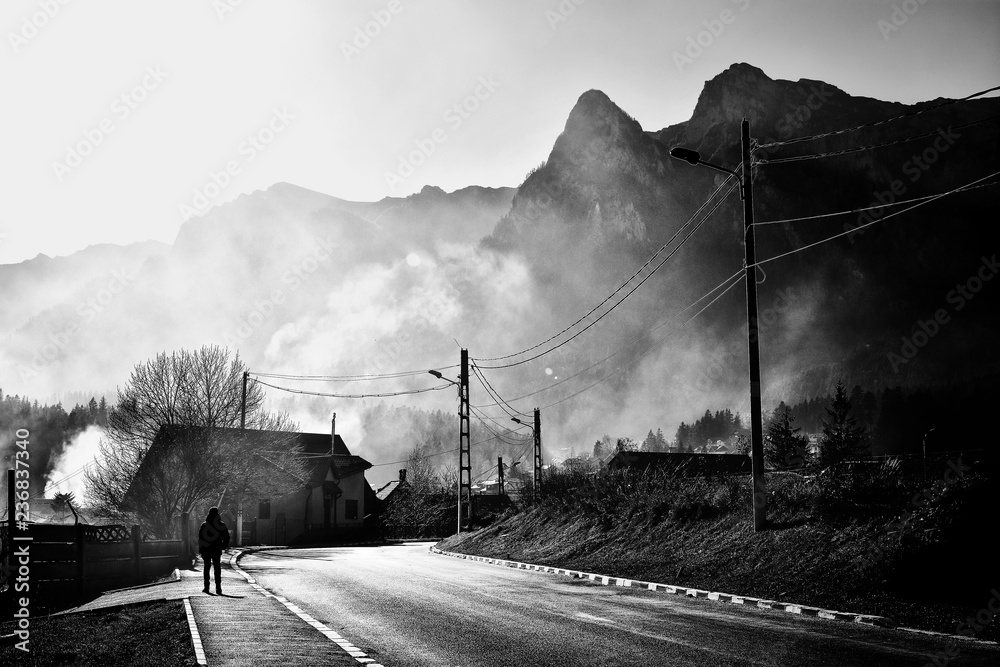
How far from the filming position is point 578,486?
3359cm

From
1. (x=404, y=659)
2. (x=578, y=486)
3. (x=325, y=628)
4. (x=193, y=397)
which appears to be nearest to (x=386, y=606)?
(x=325, y=628)

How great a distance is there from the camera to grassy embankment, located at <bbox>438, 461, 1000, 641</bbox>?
563 inches

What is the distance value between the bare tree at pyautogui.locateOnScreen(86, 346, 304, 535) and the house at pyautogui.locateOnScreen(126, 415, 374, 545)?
0.17 m

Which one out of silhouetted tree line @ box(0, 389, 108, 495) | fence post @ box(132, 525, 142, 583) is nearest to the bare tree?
fence post @ box(132, 525, 142, 583)

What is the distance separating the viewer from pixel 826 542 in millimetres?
17656

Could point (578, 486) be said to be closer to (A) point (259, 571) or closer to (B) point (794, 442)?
(A) point (259, 571)

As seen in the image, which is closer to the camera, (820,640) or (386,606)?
(820,640)

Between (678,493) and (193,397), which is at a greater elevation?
(193,397)

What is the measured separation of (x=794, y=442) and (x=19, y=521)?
8976 cm

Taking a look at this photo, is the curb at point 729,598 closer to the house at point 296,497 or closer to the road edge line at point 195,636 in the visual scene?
the road edge line at point 195,636

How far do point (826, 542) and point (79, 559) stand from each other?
67.1ft

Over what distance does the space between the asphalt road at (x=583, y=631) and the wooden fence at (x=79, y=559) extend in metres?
8.03

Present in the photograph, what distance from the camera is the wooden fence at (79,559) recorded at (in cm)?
2297

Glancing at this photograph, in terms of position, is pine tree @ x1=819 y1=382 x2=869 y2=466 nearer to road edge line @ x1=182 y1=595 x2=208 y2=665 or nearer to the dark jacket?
the dark jacket
